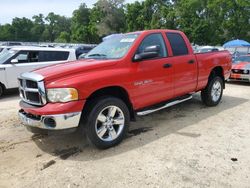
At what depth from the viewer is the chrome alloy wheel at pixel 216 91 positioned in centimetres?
699

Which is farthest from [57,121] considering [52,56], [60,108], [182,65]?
[52,56]

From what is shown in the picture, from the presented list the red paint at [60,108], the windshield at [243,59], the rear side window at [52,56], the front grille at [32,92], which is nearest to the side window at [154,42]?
the red paint at [60,108]

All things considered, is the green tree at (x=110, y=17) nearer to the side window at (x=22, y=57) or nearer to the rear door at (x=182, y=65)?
the side window at (x=22, y=57)

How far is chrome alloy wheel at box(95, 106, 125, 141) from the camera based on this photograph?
4.36m

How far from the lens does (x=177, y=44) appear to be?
19.1 feet

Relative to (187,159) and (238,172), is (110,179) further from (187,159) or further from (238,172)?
(238,172)

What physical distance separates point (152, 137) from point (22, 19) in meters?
112

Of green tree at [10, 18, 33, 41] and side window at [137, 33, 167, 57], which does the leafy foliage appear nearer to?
green tree at [10, 18, 33, 41]

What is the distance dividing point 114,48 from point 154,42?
82 cm

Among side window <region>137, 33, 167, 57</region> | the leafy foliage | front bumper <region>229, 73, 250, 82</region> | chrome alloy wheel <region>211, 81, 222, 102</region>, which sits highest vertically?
the leafy foliage

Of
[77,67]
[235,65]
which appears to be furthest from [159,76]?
[235,65]

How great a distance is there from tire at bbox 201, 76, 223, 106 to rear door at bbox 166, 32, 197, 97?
2.62 ft

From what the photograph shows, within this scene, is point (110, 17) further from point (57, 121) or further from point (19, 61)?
point (57, 121)

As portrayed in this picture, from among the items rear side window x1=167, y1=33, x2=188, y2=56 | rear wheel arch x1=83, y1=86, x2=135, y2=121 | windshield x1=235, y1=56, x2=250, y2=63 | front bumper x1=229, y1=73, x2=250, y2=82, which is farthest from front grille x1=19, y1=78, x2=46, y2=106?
windshield x1=235, y1=56, x2=250, y2=63
